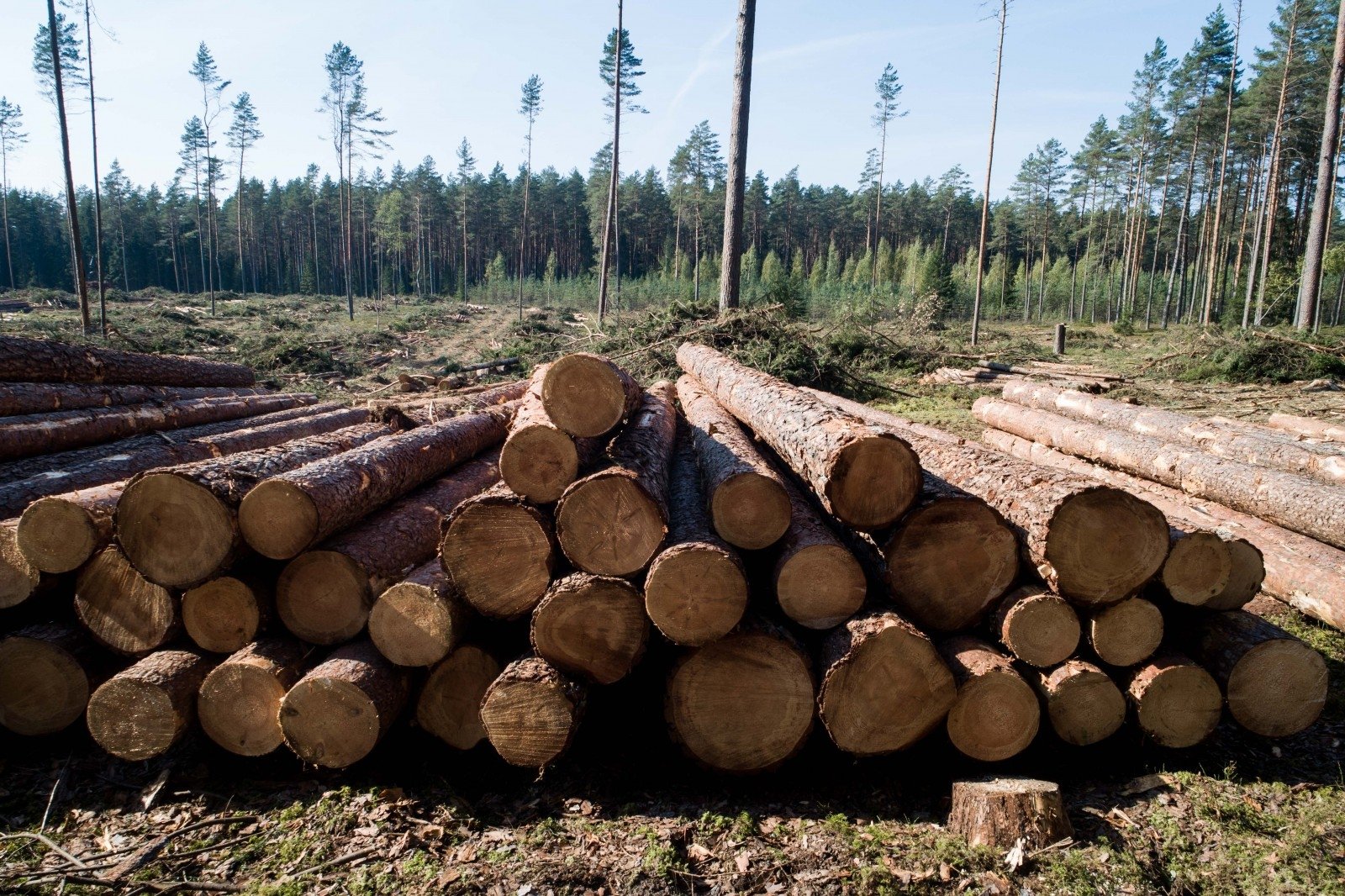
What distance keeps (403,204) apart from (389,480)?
67.4 metres

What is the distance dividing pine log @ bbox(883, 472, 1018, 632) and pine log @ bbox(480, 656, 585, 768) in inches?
66.2

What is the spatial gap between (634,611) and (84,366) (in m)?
6.63

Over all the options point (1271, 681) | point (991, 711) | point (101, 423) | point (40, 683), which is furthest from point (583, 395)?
point (101, 423)

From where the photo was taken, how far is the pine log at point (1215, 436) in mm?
5707

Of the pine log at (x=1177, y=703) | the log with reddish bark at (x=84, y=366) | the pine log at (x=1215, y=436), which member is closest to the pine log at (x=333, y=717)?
the pine log at (x=1177, y=703)

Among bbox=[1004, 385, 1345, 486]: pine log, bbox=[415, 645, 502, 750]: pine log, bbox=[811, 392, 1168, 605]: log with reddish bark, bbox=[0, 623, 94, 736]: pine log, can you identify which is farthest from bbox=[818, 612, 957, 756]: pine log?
bbox=[1004, 385, 1345, 486]: pine log

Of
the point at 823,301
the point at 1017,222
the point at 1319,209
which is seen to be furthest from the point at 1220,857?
the point at 1017,222

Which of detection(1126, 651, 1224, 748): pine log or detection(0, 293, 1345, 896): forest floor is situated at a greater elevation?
detection(1126, 651, 1224, 748): pine log

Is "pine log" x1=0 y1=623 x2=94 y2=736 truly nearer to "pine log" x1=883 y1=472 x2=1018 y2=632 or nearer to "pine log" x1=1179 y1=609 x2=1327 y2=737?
"pine log" x1=883 y1=472 x2=1018 y2=632

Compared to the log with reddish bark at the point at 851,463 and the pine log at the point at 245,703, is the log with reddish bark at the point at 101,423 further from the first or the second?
the log with reddish bark at the point at 851,463

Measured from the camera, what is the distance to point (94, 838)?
3057mm

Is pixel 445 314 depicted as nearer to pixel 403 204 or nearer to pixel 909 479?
pixel 403 204

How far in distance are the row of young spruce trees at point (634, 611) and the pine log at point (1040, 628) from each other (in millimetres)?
14

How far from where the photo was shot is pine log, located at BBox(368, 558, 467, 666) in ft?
11.2
